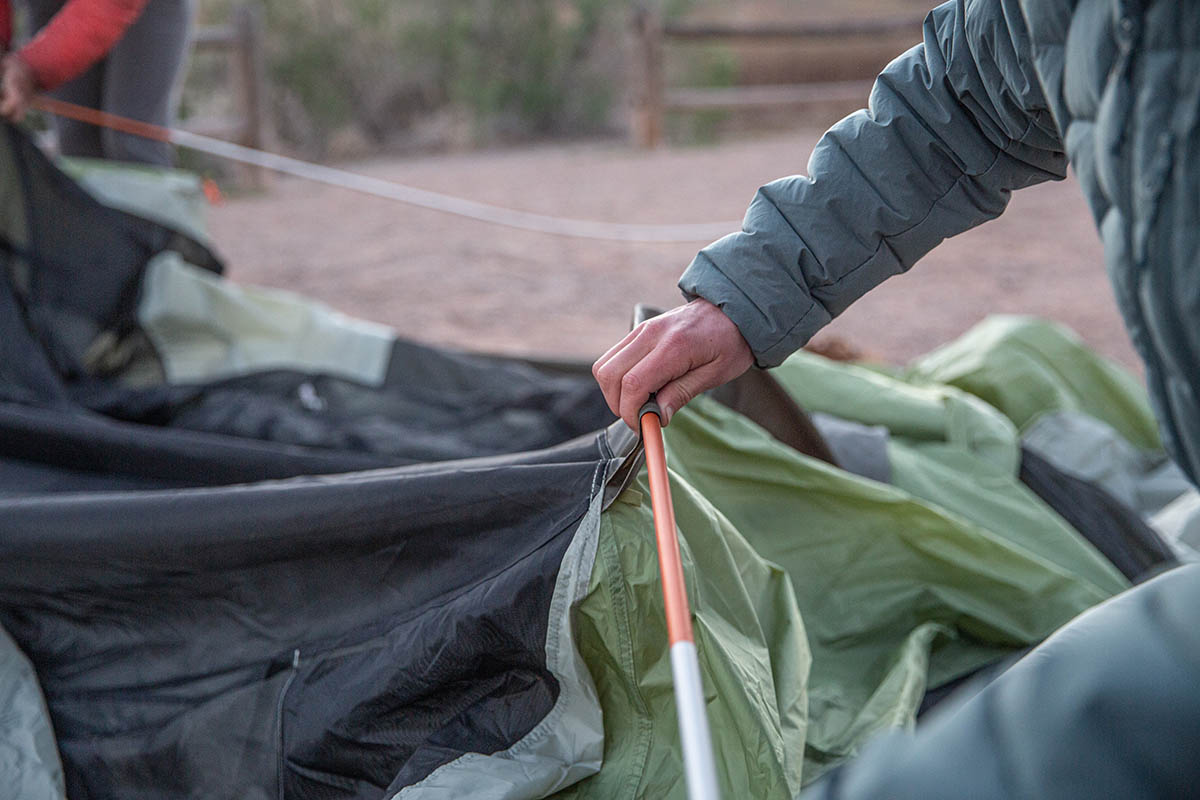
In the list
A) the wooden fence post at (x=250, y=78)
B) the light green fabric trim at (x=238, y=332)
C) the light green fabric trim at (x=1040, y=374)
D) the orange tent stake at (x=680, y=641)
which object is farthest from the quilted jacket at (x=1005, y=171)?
the wooden fence post at (x=250, y=78)

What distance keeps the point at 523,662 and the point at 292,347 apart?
4.48 ft

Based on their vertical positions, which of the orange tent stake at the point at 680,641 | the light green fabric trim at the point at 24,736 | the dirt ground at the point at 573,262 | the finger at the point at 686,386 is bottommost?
the dirt ground at the point at 573,262

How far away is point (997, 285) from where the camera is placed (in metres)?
3.88

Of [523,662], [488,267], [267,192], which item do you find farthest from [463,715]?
[267,192]

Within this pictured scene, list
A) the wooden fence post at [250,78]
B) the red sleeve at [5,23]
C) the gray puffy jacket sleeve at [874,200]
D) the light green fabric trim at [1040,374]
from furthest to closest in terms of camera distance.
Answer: the wooden fence post at [250,78] → the red sleeve at [5,23] → the light green fabric trim at [1040,374] → the gray puffy jacket sleeve at [874,200]

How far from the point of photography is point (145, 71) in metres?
2.30

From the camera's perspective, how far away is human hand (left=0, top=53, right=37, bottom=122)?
2.04m

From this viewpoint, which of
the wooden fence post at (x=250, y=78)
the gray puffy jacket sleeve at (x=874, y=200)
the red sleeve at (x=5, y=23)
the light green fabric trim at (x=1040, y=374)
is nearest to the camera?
the gray puffy jacket sleeve at (x=874, y=200)

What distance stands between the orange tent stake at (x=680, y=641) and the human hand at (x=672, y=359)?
0.05ft

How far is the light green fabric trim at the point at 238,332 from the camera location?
2141mm

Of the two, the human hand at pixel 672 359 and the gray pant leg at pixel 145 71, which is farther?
the gray pant leg at pixel 145 71

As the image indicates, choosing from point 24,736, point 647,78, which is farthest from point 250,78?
point 24,736

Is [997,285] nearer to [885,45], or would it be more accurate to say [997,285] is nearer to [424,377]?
[424,377]

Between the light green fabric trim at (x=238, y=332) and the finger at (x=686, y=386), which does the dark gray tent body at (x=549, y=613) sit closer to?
the finger at (x=686, y=386)
